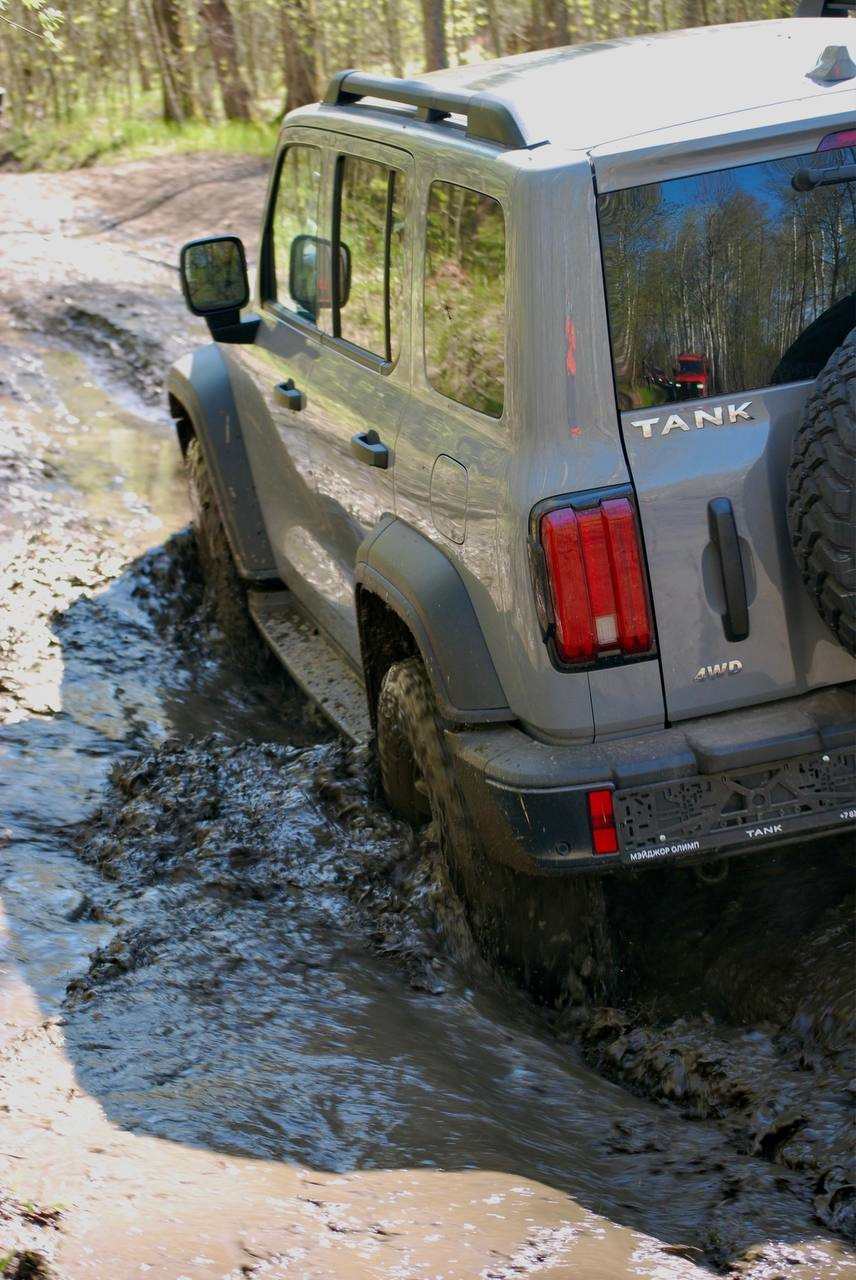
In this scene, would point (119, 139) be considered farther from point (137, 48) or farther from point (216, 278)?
point (216, 278)

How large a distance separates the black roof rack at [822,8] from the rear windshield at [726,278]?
1.72m

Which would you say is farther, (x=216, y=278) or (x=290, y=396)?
(x=216, y=278)

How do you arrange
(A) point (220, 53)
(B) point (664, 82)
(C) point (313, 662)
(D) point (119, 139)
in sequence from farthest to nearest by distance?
(A) point (220, 53) → (D) point (119, 139) → (C) point (313, 662) → (B) point (664, 82)

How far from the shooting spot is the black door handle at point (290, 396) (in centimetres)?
470

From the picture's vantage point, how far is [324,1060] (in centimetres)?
309

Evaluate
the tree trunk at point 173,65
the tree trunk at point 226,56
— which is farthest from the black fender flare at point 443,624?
the tree trunk at point 173,65

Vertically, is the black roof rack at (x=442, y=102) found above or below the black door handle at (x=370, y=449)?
above

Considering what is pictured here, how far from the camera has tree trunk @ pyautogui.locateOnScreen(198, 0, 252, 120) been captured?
17.4 metres

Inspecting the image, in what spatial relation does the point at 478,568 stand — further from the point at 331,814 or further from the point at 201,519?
the point at 201,519

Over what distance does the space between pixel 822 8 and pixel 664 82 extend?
1503 millimetres

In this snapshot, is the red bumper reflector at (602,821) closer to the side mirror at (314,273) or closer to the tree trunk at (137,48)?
the side mirror at (314,273)

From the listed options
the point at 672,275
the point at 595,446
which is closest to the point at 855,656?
the point at 595,446

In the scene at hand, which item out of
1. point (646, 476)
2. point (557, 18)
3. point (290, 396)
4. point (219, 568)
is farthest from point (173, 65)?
point (646, 476)

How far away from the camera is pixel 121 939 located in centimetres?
369
